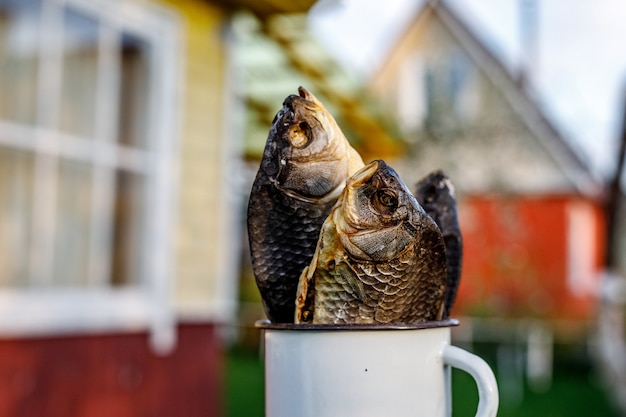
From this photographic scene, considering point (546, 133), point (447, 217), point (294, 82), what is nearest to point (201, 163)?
point (294, 82)

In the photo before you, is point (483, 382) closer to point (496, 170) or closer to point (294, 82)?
point (294, 82)

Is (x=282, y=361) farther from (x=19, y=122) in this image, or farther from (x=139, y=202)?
(x=139, y=202)

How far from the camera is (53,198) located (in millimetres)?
3877

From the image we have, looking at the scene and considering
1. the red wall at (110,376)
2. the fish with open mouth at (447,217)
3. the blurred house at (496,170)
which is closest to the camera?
the fish with open mouth at (447,217)

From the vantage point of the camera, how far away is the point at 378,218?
917 mm

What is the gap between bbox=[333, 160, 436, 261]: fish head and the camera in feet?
3.02

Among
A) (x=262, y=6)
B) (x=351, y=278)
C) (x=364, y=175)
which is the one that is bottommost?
(x=351, y=278)

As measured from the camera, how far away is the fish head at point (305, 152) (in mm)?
1001

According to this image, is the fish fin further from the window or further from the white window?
the window

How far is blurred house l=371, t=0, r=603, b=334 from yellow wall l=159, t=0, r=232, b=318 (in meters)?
6.83

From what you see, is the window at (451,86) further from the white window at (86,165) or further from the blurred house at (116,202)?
the white window at (86,165)

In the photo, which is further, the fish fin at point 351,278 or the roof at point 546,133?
the roof at point 546,133

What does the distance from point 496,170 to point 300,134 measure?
11447mm

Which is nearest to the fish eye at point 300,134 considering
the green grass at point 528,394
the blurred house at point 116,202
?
the blurred house at point 116,202
